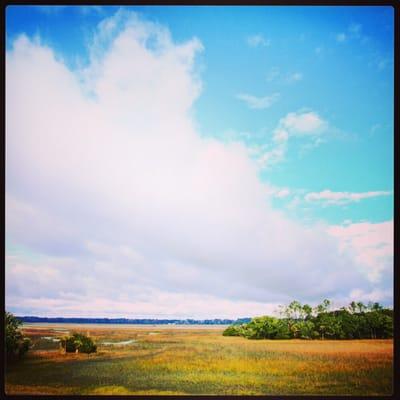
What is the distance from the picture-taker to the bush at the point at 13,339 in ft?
11.4

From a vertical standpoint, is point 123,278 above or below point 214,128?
below

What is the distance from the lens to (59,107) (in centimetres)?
357

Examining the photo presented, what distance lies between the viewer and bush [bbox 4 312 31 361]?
3488 millimetres

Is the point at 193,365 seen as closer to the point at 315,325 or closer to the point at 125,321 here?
the point at 125,321

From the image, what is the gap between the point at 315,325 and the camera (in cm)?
358

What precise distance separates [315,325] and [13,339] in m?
1.92

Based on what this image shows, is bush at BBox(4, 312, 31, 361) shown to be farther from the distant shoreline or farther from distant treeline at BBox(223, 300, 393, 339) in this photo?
distant treeline at BBox(223, 300, 393, 339)

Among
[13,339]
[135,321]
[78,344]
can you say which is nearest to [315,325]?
[135,321]

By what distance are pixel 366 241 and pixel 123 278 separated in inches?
61.2

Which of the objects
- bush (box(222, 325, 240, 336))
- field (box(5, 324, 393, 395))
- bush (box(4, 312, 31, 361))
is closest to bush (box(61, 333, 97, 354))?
field (box(5, 324, 393, 395))

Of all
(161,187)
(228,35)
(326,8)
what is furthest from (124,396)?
(326,8)

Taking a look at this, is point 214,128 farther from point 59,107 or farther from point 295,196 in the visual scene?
point 59,107

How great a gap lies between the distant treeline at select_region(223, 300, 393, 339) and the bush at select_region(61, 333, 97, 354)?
865 millimetres

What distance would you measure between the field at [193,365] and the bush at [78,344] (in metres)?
0.03
